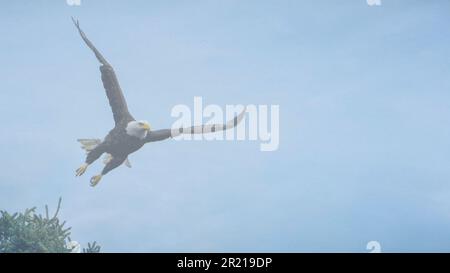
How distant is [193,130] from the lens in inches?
209

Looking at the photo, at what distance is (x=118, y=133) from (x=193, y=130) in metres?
0.64

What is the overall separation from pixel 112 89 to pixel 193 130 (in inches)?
29.9

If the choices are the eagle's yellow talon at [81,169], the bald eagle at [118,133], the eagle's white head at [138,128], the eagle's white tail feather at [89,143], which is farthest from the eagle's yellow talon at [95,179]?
the eagle's white head at [138,128]

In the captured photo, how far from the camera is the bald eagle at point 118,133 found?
5.29 meters

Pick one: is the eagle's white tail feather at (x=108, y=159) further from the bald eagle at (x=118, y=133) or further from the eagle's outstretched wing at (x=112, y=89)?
the eagle's outstretched wing at (x=112, y=89)

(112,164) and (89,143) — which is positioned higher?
(89,143)

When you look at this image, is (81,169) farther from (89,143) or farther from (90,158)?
(89,143)

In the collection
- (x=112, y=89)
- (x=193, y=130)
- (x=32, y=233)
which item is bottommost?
(x=32, y=233)

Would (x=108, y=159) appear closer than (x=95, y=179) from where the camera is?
No

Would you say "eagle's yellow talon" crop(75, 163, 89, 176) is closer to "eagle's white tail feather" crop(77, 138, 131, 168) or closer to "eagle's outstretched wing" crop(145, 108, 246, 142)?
"eagle's white tail feather" crop(77, 138, 131, 168)

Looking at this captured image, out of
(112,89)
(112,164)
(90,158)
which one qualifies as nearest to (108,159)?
(112,164)
